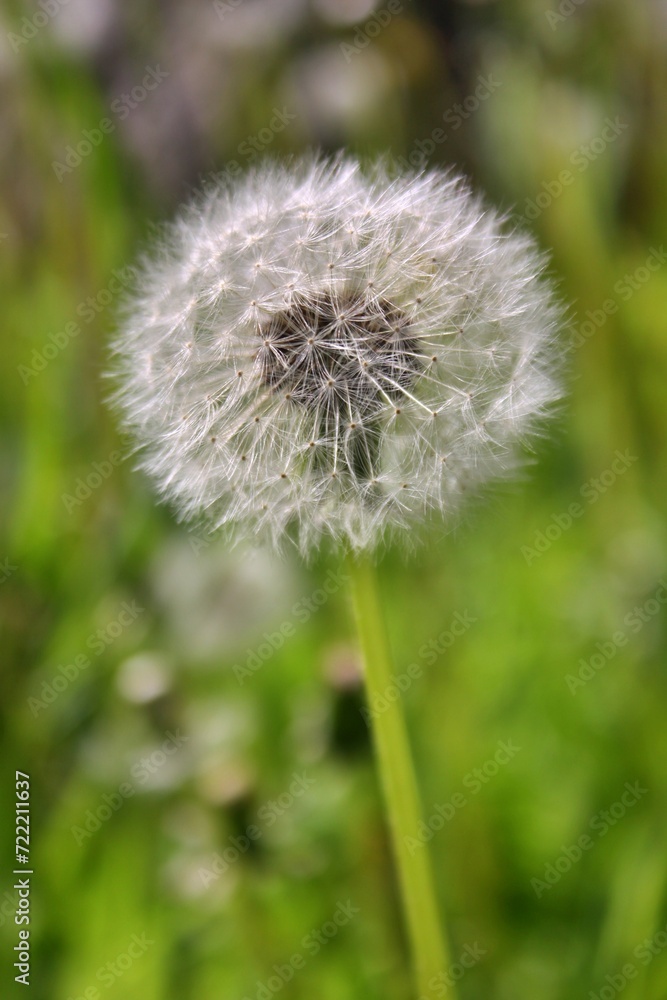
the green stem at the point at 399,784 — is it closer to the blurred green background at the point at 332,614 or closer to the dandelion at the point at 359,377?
the dandelion at the point at 359,377

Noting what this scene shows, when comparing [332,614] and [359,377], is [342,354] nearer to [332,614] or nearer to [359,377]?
[359,377]

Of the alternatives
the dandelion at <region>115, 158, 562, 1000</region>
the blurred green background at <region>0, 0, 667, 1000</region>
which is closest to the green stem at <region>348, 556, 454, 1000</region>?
the dandelion at <region>115, 158, 562, 1000</region>

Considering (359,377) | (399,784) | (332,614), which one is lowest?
(332,614)

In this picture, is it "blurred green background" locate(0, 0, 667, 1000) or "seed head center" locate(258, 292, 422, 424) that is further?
"blurred green background" locate(0, 0, 667, 1000)

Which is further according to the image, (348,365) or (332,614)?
(332,614)

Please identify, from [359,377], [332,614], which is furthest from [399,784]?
[332,614]

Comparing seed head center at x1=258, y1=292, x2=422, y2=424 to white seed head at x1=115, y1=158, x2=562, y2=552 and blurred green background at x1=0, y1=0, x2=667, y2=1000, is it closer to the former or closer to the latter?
white seed head at x1=115, y1=158, x2=562, y2=552

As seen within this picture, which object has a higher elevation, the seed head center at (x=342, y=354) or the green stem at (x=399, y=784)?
the seed head center at (x=342, y=354)

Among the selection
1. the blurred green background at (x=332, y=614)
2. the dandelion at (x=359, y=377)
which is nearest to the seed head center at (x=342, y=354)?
the dandelion at (x=359, y=377)
